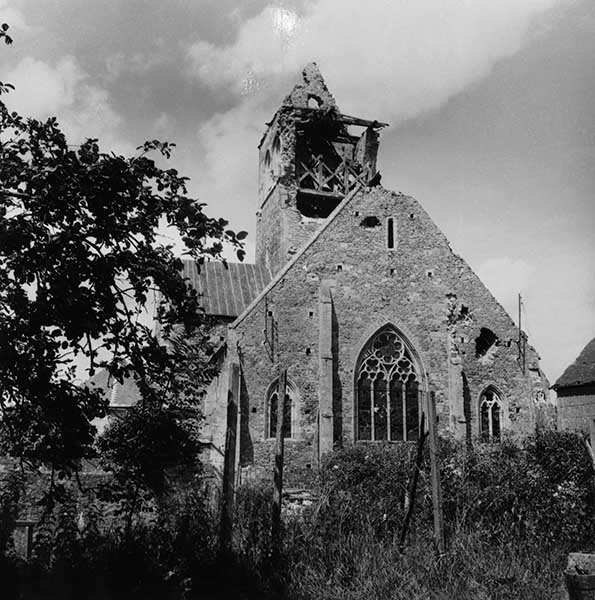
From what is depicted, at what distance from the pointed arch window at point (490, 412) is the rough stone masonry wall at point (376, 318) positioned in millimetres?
286

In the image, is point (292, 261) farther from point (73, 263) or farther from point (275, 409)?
point (73, 263)

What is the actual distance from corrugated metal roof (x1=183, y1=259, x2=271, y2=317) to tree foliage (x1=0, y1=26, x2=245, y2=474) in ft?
47.7

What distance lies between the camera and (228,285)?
78.8 ft

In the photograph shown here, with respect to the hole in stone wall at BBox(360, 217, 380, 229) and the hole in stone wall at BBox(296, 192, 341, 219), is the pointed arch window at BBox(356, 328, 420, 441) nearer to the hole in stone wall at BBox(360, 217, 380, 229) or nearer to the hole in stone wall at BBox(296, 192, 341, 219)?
the hole in stone wall at BBox(360, 217, 380, 229)

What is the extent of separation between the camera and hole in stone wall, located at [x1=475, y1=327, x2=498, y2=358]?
2039cm

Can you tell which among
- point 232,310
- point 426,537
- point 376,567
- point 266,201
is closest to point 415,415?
point 232,310

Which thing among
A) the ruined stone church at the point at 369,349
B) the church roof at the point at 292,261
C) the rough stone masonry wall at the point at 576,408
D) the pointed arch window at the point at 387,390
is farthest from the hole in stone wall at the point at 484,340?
the church roof at the point at 292,261

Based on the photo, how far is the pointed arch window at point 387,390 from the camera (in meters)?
19.1

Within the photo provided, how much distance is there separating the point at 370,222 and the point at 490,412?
706 centimetres

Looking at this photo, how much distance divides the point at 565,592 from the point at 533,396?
12826mm

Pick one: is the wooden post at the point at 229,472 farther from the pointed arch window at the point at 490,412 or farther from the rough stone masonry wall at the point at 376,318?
the pointed arch window at the point at 490,412

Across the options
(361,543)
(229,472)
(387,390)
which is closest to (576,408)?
(387,390)

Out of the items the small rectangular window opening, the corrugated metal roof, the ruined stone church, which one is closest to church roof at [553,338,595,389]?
the ruined stone church

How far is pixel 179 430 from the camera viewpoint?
11.2 meters
